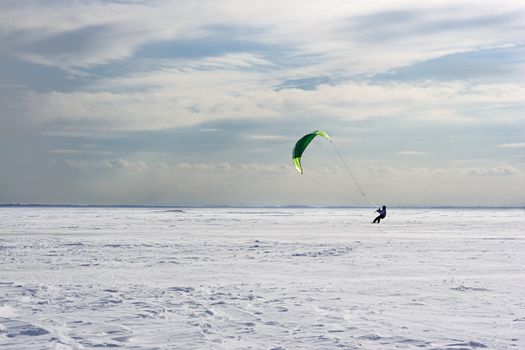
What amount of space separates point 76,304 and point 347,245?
13.9 metres

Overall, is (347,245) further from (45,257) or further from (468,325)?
(468,325)

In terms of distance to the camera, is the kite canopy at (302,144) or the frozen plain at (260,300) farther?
the kite canopy at (302,144)

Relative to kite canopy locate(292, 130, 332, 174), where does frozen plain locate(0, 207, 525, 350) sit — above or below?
below

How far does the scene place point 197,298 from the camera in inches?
426

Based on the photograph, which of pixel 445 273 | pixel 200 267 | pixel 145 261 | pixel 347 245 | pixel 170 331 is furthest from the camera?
pixel 347 245

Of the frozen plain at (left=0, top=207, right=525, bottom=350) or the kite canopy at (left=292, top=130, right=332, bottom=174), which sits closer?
the frozen plain at (left=0, top=207, right=525, bottom=350)

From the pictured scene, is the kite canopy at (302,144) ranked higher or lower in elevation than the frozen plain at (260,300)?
higher

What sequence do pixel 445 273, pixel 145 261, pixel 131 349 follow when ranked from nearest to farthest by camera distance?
pixel 131 349, pixel 445 273, pixel 145 261

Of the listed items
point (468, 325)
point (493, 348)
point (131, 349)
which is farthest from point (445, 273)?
point (131, 349)

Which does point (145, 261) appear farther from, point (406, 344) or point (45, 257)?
point (406, 344)

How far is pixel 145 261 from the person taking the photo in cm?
1666

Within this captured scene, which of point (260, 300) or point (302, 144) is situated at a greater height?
point (302, 144)

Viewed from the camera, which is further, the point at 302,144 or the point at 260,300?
the point at 302,144

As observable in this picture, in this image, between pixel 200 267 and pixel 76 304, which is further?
pixel 200 267
